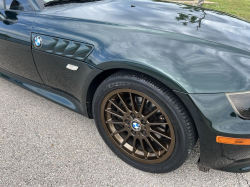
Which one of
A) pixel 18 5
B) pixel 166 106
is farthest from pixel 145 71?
pixel 18 5

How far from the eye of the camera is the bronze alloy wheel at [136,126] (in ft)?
5.33

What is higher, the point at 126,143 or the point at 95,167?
the point at 126,143

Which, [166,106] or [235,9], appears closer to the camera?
[166,106]

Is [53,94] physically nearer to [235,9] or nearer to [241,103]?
[241,103]

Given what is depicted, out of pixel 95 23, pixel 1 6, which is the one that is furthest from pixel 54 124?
pixel 1 6

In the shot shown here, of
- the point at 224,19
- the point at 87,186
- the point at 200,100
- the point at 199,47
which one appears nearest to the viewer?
the point at 200,100

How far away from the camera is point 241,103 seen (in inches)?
50.7

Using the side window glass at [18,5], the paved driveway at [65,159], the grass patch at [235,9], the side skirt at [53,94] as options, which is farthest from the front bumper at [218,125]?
the grass patch at [235,9]

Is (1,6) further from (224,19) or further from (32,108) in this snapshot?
(224,19)

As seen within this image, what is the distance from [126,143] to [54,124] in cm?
88

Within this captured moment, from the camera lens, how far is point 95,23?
68.6 inches

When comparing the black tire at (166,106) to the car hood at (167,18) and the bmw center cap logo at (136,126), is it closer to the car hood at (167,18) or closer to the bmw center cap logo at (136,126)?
the bmw center cap logo at (136,126)

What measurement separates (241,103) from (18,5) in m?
2.19

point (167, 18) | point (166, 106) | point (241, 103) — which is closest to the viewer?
point (241, 103)
